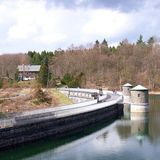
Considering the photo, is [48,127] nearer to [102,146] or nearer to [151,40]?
[102,146]

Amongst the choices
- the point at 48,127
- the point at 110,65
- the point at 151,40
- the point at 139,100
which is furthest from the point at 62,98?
the point at 151,40

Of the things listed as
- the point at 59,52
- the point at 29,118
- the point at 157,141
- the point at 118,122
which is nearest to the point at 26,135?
the point at 29,118

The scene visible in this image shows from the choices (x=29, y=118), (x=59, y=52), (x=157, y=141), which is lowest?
(x=157, y=141)

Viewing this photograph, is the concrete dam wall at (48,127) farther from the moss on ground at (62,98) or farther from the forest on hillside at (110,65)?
the forest on hillside at (110,65)

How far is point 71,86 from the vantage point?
8656cm

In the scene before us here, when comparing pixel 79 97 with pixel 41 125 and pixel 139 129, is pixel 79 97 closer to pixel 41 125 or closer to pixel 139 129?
pixel 139 129

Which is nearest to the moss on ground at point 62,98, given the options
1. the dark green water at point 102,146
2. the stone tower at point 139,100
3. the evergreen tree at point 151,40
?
the stone tower at point 139,100

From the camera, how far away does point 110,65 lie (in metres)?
105

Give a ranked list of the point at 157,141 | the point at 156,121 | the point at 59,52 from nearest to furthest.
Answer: the point at 157,141
the point at 156,121
the point at 59,52

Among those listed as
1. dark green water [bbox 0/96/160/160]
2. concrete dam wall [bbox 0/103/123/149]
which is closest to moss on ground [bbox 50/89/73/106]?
concrete dam wall [bbox 0/103/123/149]

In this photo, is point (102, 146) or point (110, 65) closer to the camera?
point (102, 146)

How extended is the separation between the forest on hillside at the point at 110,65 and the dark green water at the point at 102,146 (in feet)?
165

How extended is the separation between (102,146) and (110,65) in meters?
73.2

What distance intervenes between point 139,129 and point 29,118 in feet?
42.5
